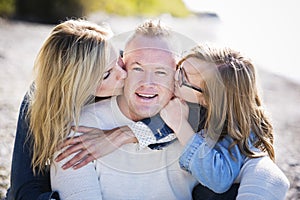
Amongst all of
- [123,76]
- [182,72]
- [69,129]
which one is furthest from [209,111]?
[69,129]

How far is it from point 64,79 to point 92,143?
296 mm

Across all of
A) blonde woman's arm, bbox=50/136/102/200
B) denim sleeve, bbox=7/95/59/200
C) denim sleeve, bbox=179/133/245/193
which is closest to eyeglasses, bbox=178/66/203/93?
denim sleeve, bbox=179/133/245/193

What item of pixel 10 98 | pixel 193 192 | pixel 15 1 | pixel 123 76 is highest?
pixel 123 76

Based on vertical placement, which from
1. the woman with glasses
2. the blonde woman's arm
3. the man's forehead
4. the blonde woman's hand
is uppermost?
the man's forehead

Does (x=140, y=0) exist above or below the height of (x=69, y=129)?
below

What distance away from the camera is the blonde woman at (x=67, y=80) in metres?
2.51

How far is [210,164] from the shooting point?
7.93 ft

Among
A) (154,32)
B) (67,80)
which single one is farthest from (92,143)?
(154,32)

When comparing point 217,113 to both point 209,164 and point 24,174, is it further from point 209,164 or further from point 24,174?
point 24,174

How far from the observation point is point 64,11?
10.2m

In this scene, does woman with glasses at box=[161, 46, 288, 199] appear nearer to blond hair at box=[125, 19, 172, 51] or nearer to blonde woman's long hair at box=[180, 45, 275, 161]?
blonde woman's long hair at box=[180, 45, 275, 161]

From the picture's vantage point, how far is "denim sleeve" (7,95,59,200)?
2.73 metres

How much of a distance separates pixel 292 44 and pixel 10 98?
5.40m

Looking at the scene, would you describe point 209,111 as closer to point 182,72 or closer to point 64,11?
point 182,72
